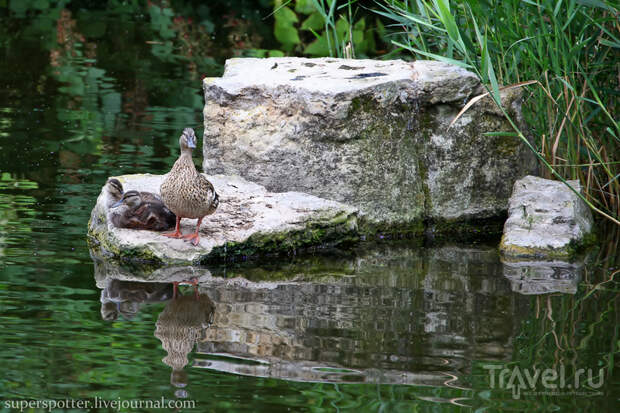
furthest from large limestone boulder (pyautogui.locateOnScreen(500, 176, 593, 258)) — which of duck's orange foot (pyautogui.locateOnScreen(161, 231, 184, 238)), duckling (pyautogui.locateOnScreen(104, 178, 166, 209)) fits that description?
duckling (pyautogui.locateOnScreen(104, 178, 166, 209))

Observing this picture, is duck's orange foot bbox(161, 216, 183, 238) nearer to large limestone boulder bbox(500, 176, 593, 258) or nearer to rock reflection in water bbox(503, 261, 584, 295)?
rock reflection in water bbox(503, 261, 584, 295)

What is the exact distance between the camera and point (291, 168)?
25.3 ft

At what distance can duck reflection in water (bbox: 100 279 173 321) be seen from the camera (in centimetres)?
584

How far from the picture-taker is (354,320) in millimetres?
5824

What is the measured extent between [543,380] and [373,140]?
3.18 meters

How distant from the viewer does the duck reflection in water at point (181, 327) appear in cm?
499

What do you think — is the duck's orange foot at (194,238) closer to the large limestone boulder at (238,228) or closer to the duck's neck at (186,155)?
the large limestone boulder at (238,228)

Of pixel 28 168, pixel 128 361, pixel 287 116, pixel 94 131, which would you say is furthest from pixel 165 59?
pixel 128 361

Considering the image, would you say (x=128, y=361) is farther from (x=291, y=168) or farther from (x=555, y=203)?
(x=555, y=203)

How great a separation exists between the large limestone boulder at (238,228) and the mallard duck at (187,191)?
0.60ft

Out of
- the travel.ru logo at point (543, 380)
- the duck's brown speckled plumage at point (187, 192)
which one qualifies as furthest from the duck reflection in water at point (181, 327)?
the travel.ru logo at point (543, 380)

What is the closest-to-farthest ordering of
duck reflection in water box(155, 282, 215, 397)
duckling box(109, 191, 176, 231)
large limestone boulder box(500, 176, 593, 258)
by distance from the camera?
duck reflection in water box(155, 282, 215, 397) < duckling box(109, 191, 176, 231) < large limestone boulder box(500, 176, 593, 258)

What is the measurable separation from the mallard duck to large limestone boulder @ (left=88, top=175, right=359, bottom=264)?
0.18 m

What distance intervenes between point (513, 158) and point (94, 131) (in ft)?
15.7
